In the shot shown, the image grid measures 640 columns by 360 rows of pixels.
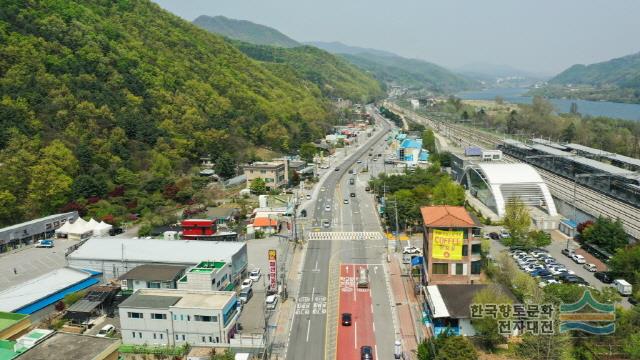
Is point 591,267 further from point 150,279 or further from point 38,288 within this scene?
point 38,288

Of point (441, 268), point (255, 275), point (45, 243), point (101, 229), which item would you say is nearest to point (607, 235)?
point (441, 268)

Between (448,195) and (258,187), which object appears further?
(258,187)

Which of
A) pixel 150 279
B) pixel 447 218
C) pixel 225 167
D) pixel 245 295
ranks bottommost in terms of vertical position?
pixel 245 295

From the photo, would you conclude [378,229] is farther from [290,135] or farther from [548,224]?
[290,135]

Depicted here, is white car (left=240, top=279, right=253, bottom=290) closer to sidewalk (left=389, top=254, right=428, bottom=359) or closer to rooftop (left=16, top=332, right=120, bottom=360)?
sidewalk (left=389, top=254, right=428, bottom=359)

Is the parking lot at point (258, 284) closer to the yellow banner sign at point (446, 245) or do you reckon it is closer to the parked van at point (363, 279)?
the parked van at point (363, 279)
